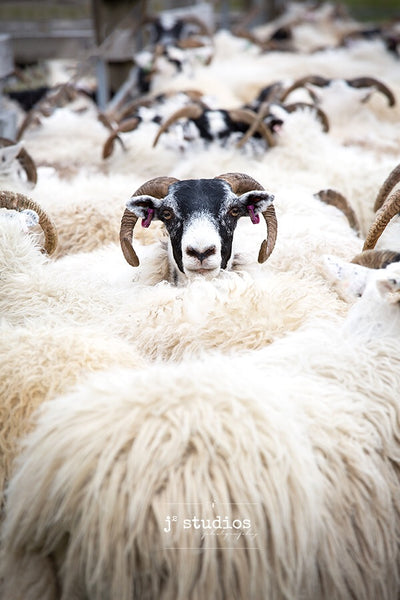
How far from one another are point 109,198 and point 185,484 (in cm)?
269

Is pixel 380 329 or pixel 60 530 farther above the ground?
pixel 380 329

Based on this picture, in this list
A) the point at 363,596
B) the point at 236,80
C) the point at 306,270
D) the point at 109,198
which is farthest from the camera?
the point at 236,80

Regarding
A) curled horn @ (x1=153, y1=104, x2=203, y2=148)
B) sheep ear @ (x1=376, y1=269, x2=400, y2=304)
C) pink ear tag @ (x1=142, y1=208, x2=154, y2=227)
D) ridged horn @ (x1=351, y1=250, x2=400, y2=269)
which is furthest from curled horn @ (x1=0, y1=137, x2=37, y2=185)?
sheep ear @ (x1=376, y1=269, x2=400, y2=304)

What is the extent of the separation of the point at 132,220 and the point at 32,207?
1.53ft

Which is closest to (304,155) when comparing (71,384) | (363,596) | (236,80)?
(71,384)

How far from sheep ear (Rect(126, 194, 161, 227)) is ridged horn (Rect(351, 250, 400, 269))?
93 centimetres

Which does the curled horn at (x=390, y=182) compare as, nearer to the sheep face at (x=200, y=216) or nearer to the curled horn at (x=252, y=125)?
the sheep face at (x=200, y=216)

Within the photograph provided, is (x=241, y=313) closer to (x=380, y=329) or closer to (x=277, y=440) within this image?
(x=380, y=329)

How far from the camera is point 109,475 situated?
1.66 m

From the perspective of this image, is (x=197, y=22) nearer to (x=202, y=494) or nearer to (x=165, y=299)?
(x=165, y=299)

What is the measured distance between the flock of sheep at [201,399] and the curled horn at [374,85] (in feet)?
10.5

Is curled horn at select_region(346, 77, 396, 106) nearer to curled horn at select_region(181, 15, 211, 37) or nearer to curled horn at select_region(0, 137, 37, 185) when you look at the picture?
curled horn at select_region(0, 137, 37, 185)

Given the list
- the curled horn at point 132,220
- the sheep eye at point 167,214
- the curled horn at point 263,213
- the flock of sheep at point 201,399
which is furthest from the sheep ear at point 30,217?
the curled horn at point 263,213

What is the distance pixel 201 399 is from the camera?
5.80ft
